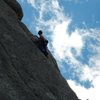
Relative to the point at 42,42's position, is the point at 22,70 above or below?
below

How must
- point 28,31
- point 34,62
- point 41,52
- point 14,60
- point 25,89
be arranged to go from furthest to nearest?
point 28,31
point 41,52
point 34,62
point 14,60
point 25,89

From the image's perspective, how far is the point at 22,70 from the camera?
25.9m

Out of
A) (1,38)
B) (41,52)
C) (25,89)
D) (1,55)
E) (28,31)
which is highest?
(28,31)

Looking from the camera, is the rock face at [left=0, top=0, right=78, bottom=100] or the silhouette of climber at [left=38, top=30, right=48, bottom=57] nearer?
the rock face at [left=0, top=0, right=78, bottom=100]

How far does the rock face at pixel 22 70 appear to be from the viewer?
23.5 m

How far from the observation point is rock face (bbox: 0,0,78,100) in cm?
2353

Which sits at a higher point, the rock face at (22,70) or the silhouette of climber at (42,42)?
the silhouette of climber at (42,42)

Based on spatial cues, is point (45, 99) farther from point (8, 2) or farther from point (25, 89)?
point (8, 2)

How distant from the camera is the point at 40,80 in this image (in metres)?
26.7

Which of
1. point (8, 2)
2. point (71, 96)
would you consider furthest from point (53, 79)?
point (8, 2)

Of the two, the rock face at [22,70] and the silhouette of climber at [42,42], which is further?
the silhouette of climber at [42,42]

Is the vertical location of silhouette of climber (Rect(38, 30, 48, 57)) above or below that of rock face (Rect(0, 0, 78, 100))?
above

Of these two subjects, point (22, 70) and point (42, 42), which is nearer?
point (22, 70)

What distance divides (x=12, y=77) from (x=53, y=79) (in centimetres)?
553
